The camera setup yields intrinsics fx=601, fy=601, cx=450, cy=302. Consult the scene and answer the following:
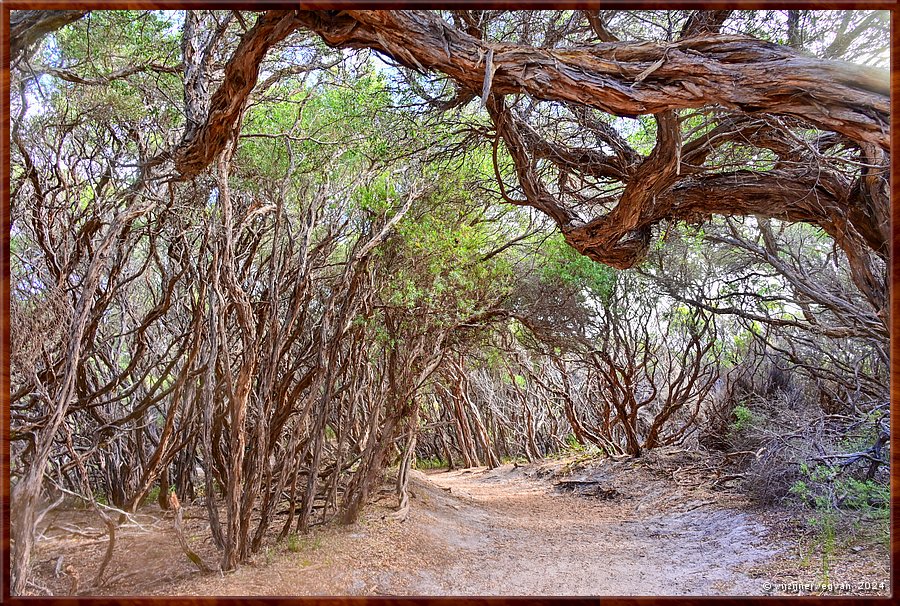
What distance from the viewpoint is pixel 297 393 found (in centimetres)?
399

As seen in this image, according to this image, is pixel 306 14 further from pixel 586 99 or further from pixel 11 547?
pixel 11 547

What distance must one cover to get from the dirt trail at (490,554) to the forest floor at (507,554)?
11 millimetres

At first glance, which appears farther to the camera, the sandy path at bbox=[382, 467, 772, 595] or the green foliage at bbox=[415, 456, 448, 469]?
the green foliage at bbox=[415, 456, 448, 469]

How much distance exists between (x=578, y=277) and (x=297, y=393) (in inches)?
136

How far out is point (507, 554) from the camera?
3859 millimetres

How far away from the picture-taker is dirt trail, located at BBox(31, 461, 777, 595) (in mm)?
3062

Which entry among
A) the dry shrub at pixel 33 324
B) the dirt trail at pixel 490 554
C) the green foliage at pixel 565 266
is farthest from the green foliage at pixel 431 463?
the dry shrub at pixel 33 324

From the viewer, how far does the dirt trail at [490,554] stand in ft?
10.0

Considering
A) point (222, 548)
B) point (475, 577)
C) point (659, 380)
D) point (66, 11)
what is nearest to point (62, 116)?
point (66, 11)

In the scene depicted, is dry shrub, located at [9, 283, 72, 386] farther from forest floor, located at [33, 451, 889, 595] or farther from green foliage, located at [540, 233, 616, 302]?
green foliage, located at [540, 233, 616, 302]

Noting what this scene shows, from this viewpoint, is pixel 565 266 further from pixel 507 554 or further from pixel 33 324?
pixel 33 324

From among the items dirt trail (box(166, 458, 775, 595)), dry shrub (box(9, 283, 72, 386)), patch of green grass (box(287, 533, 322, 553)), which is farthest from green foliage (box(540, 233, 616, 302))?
dry shrub (box(9, 283, 72, 386))

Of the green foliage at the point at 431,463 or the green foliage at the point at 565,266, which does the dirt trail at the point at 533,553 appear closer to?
the green foliage at the point at 565,266

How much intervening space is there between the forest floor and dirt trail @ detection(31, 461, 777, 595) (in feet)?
0.04
